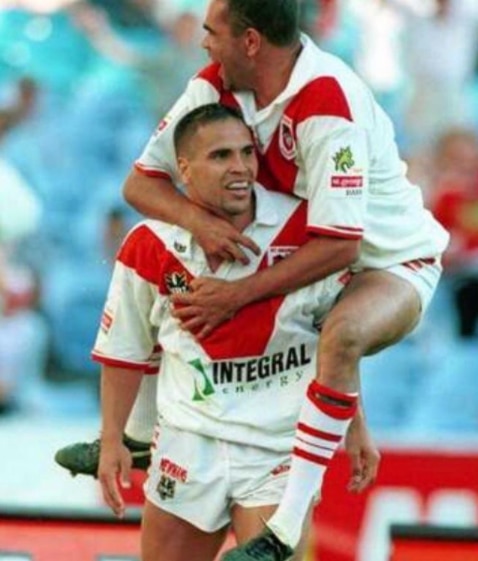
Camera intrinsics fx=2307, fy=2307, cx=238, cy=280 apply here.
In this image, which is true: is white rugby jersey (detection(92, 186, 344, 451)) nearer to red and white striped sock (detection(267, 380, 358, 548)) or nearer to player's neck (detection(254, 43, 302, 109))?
red and white striped sock (detection(267, 380, 358, 548))

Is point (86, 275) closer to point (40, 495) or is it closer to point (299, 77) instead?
point (40, 495)

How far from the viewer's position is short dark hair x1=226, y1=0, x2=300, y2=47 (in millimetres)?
5602

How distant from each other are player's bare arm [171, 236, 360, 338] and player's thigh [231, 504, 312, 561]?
455 mm

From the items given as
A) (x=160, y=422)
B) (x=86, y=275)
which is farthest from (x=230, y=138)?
(x=86, y=275)

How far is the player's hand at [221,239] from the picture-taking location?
18.7 feet

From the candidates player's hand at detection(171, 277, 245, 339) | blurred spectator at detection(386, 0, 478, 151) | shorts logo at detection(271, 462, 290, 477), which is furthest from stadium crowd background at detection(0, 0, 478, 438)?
player's hand at detection(171, 277, 245, 339)

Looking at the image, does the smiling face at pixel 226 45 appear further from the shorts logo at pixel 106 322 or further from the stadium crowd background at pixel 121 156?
the stadium crowd background at pixel 121 156

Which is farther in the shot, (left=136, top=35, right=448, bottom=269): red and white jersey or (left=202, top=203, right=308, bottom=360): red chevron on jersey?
(left=202, top=203, right=308, bottom=360): red chevron on jersey

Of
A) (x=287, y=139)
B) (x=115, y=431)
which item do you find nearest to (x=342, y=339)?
(x=287, y=139)

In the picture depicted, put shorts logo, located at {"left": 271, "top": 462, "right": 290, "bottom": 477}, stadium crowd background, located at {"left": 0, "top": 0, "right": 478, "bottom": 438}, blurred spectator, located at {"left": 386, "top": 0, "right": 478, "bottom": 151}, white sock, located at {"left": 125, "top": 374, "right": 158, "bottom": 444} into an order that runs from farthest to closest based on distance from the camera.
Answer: blurred spectator, located at {"left": 386, "top": 0, "right": 478, "bottom": 151} < stadium crowd background, located at {"left": 0, "top": 0, "right": 478, "bottom": 438} < white sock, located at {"left": 125, "top": 374, "right": 158, "bottom": 444} < shorts logo, located at {"left": 271, "top": 462, "right": 290, "bottom": 477}

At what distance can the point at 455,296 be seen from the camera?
10133 millimetres

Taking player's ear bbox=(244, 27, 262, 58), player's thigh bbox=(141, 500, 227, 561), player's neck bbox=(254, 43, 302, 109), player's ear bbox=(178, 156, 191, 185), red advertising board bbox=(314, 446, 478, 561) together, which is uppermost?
player's ear bbox=(244, 27, 262, 58)

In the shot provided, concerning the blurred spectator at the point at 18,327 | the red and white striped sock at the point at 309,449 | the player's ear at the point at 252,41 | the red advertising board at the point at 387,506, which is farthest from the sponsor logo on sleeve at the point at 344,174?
the blurred spectator at the point at 18,327

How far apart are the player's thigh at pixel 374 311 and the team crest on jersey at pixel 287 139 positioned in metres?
0.38
